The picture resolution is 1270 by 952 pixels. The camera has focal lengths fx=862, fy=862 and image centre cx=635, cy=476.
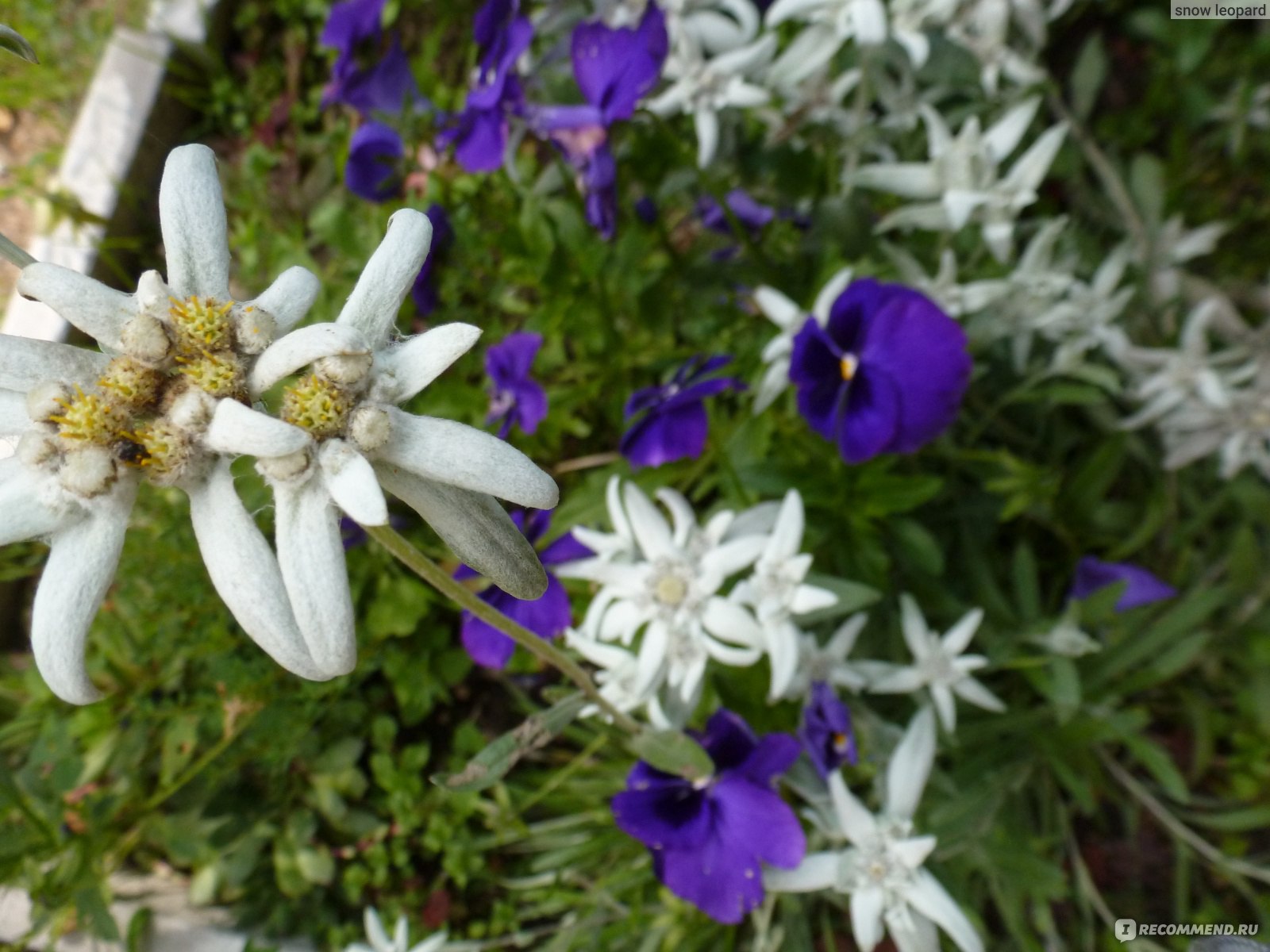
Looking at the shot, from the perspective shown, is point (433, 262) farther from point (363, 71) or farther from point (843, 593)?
point (843, 593)

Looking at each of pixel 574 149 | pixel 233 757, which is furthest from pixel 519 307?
pixel 233 757

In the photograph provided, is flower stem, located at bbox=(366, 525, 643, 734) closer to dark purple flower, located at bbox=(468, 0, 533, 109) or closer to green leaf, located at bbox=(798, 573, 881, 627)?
green leaf, located at bbox=(798, 573, 881, 627)

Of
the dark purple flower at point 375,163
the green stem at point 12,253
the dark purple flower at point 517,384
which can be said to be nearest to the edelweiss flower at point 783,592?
the dark purple flower at point 517,384

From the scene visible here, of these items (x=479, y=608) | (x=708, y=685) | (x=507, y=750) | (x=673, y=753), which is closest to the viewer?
(x=479, y=608)

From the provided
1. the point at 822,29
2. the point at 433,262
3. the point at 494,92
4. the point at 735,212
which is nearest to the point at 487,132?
the point at 494,92

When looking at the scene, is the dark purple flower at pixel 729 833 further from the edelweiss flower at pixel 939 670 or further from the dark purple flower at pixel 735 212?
the dark purple flower at pixel 735 212

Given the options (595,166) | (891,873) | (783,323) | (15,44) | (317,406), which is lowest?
(891,873)

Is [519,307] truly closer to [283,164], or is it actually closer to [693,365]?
[693,365]
